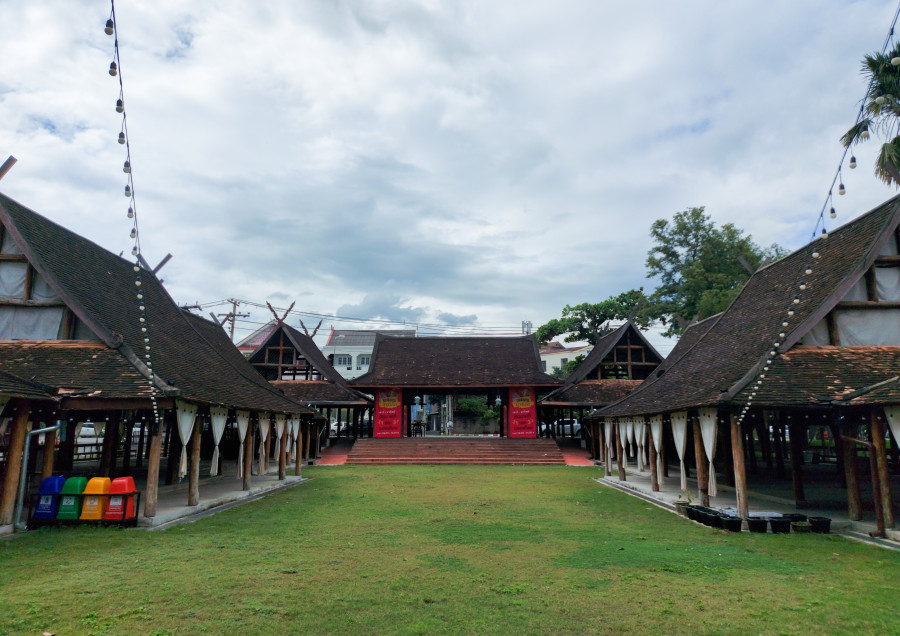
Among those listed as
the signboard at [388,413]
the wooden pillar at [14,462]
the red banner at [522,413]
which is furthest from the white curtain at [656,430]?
the signboard at [388,413]

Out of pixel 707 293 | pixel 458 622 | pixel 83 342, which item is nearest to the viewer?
pixel 458 622

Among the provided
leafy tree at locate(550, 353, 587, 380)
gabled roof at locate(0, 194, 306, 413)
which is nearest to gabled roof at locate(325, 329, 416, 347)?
leafy tree at locate(550, 353, 587, 380)

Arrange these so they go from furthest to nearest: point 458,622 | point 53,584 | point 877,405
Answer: point 877,405 → point 53,584 → point 458,622

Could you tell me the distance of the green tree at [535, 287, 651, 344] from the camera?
38188 mm

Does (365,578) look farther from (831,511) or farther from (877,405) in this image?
(831,511)

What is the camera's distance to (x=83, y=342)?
34.9 feet

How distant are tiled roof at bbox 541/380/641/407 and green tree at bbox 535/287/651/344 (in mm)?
10367

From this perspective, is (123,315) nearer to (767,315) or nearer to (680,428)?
(680,428)

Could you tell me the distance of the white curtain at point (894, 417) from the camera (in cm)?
770

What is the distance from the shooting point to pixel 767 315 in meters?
11.9

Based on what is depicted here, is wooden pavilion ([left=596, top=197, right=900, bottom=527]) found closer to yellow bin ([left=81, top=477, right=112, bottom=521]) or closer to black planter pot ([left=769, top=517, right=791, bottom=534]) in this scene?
black planter pot ([left=769, top=517, right=791, bottom=534])

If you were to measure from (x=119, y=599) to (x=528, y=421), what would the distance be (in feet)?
73.7

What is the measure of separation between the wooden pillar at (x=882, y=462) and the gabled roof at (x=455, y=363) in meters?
18.1

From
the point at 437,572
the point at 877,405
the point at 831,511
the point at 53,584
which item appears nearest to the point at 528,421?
the point at 831,511
